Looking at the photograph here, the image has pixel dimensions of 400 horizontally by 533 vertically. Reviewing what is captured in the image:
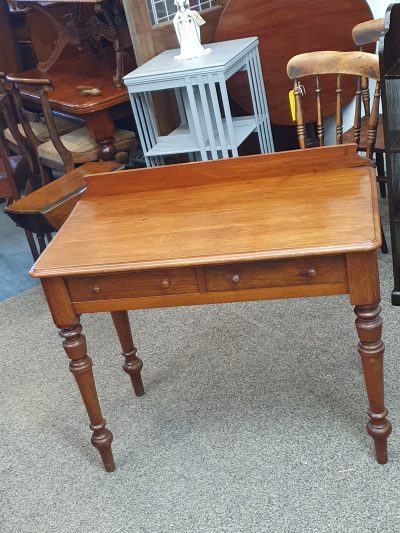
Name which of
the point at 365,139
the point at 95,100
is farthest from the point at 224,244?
the point at 95,100

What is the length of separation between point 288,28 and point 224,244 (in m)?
2.25

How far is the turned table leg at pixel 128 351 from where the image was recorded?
7.30 feet

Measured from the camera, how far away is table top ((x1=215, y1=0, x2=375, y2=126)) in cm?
346

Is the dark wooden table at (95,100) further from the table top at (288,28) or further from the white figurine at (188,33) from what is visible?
the table top at (288,28)

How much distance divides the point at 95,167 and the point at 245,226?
5.60 ft

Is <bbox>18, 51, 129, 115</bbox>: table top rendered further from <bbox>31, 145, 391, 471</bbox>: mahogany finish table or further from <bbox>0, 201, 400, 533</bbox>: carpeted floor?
<bbox>31, 145, 391, 471</bbox>: mahogany finish table

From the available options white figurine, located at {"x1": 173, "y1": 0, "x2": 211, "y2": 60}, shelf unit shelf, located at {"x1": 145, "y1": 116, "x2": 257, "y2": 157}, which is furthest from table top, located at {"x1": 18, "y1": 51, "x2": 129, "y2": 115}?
white figurine, located at {"x1": 173, "y1": 0, "x2": 211, "y2": 60}

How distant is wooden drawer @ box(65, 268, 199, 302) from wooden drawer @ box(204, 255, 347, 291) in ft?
0.20

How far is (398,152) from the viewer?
7.78ft

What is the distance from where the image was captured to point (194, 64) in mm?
3014

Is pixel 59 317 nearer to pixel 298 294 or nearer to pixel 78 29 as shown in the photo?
pixel 298 294

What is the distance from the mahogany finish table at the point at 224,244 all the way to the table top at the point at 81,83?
161 centimetres

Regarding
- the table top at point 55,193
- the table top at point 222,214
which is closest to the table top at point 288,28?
the table top at point 55,193

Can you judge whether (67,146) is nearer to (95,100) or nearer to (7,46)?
(95,100)
